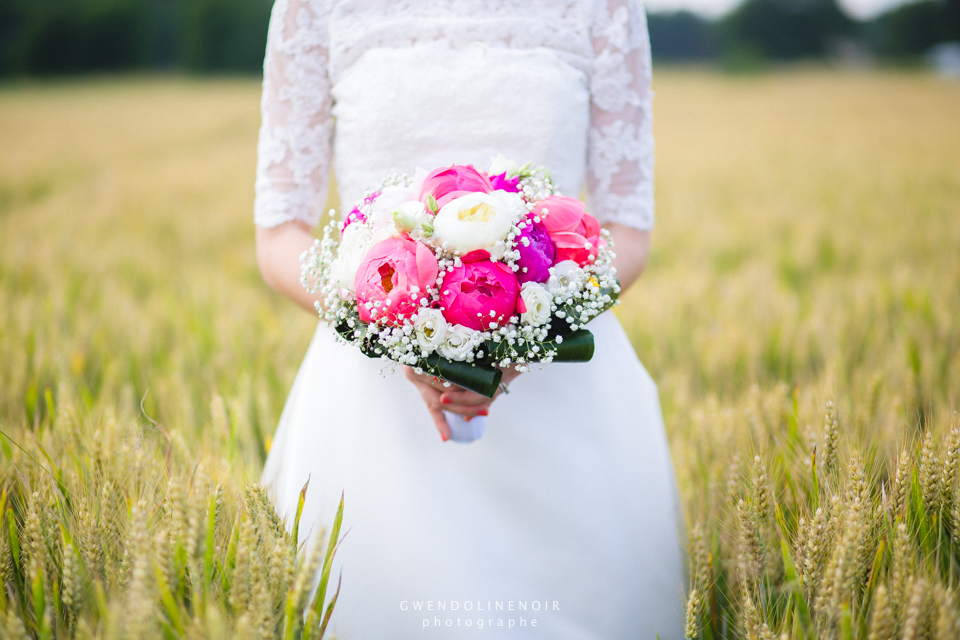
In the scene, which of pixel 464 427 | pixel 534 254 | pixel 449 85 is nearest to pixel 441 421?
pixel 464 427

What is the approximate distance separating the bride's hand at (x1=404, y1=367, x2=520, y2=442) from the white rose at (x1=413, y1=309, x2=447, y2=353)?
170mm

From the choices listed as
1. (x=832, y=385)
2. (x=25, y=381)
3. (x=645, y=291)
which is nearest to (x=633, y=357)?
(x=832, y=385)

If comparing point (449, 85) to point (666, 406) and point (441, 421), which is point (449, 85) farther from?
point (666, 406)

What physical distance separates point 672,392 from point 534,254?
171 centimetres

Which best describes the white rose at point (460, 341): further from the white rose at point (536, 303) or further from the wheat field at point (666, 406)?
the wheat field at point (666, 406)

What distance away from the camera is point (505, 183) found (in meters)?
1.09

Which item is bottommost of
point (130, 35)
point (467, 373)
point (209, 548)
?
point (209, 548)

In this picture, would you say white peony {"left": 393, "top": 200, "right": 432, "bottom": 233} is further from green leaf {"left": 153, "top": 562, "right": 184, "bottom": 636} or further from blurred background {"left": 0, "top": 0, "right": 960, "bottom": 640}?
green leaf {"left": 153, "top": 562, "right": 184, "bottom": 636}

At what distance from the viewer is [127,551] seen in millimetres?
962

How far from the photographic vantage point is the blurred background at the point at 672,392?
964 millimetres

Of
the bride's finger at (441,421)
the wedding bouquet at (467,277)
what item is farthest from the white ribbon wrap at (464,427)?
the wedding bouquet at (467,277)

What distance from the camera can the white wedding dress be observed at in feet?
4.40

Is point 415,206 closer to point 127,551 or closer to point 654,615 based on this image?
point 127,551

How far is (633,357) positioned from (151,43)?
46.6 meters
